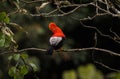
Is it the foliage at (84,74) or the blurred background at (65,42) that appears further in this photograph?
the blurred background at (65,42)

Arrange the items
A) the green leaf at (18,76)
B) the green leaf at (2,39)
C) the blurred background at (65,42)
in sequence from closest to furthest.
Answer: the green leaf at (2,39) → the green leaf at (18,76) → the blurred background at (65,42)

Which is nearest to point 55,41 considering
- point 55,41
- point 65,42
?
point 55,41

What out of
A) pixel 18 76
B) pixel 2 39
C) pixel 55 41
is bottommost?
pixel 55 41

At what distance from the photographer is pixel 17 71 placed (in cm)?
542

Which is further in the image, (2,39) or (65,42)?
(65,42)

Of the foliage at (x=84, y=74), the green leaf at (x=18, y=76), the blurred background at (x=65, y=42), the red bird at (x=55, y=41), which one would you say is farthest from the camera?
the blurred background at (x=65, y=42)

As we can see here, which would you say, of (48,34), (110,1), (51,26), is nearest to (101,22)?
(48,34)

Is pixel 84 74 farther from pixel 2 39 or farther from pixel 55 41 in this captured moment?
pixel 55 41

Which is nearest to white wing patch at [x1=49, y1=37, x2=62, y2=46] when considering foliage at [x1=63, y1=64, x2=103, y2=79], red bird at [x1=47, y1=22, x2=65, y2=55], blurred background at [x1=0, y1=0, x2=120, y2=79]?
red bird at [x1=47, y1=22, x2=65, y2=55]

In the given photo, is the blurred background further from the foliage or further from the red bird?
the foliage

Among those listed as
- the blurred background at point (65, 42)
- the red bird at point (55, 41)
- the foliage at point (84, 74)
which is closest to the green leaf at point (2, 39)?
the red bird at point (55, 41)

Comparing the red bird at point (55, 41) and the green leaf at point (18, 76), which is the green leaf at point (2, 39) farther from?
the red bird at point (55, 41)

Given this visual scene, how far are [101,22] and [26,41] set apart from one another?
1971 mm

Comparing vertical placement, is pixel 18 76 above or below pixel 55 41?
above
